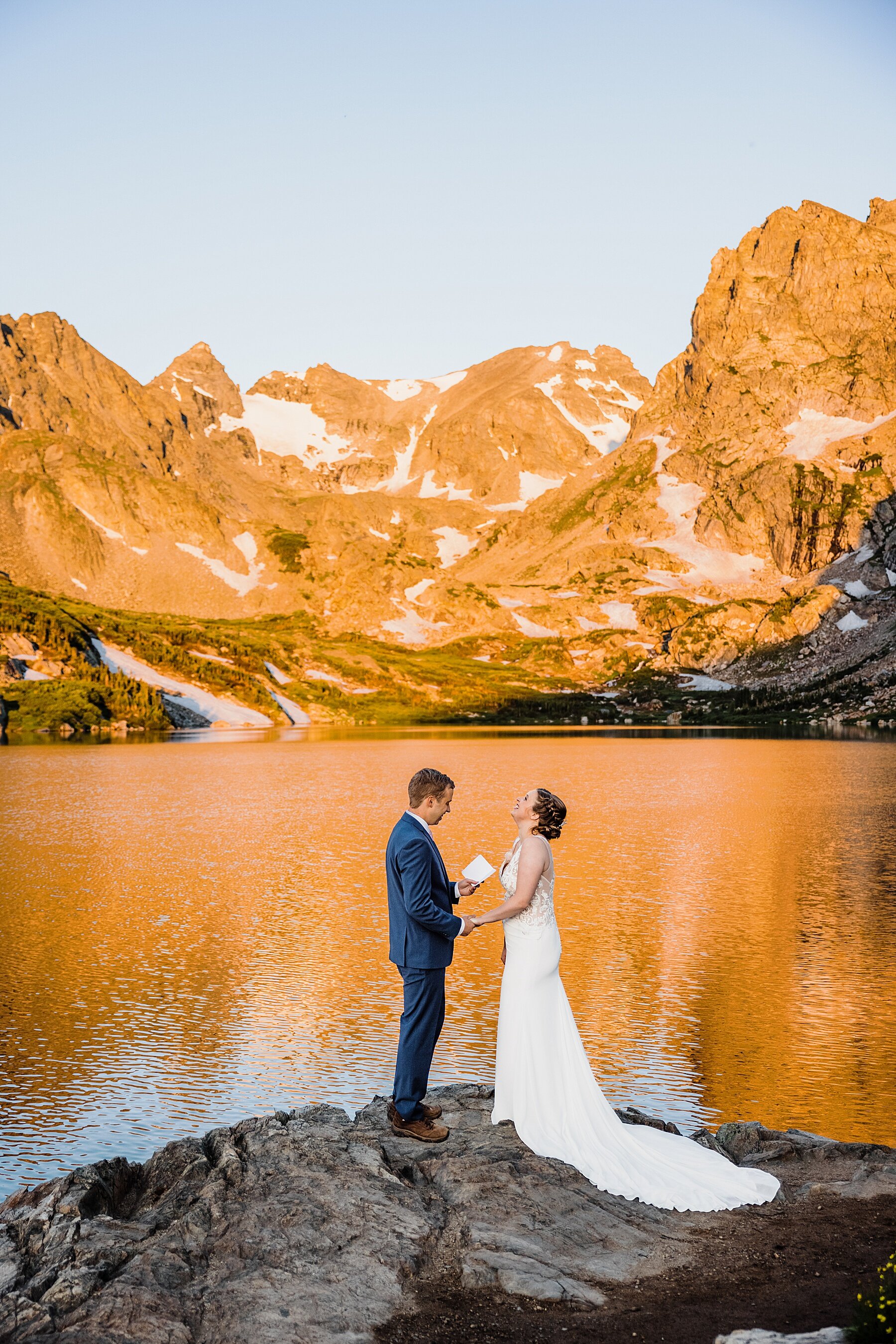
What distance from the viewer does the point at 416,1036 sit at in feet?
40.8

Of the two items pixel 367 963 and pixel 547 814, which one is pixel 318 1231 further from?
pixel 367 963

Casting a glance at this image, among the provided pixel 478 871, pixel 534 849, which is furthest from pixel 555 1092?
pixel 534 849

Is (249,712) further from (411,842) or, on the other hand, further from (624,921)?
(411,842)

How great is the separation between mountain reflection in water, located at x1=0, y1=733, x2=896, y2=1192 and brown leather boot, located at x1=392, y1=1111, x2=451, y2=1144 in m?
Result: 4.37

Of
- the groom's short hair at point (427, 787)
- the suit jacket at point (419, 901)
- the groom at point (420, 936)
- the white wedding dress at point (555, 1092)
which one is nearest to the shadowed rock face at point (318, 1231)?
the white wedding dress at point (555, 1092)

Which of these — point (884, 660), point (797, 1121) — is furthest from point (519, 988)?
point (884, 660)

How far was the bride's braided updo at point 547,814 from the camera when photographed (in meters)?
12.0

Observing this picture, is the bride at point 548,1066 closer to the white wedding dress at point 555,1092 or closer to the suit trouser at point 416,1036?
the white wedding dress at point 555,1092

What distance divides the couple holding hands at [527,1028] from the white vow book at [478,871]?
59mm

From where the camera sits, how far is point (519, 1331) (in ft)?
28.8

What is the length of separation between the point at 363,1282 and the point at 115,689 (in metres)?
163

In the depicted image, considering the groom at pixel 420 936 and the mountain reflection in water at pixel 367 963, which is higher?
the groom at pixel 420 936

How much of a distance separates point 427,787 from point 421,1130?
3.92 metres

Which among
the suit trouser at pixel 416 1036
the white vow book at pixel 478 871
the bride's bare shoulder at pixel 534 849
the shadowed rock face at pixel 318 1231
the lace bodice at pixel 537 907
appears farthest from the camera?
the suit trouser at pixel 416 1036
